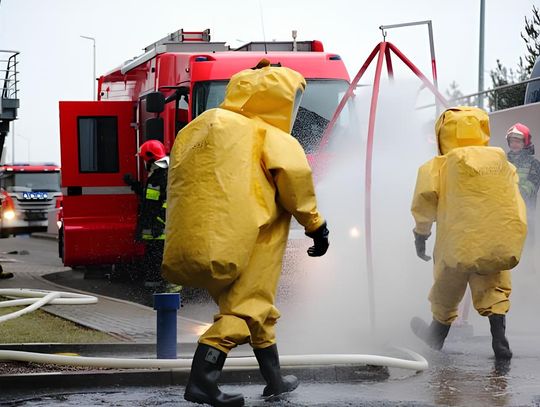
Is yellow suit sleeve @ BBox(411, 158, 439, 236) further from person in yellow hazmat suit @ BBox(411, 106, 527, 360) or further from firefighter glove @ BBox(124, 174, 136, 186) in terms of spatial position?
firefighter glove @ BBox(124, 174, 136, 186)

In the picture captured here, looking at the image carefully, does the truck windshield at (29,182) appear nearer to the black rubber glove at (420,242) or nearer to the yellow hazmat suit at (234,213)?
the black rubber glove at (420,242)

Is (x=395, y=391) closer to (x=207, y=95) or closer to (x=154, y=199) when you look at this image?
(x=154, y=199)

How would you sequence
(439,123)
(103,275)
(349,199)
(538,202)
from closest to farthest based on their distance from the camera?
(439,123) → (349,199) → (538,202) → (103,275)

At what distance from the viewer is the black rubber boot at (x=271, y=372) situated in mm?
6664

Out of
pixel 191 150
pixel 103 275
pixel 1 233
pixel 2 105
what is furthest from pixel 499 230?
pixel 1 233

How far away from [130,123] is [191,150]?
29.1 ft

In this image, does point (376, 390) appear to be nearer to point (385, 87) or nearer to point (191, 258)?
point (191, 258)

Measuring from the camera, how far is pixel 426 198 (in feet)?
28.8

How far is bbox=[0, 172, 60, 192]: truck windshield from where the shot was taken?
111 feet

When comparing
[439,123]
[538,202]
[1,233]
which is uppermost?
[439,123]

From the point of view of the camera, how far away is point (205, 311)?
12219mm

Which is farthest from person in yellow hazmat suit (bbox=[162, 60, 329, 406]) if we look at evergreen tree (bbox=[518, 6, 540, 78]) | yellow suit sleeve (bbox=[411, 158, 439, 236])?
evergreen tree (bbox=[518, 6, 540, 78])

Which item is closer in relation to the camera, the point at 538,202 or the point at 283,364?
the point at 283,364

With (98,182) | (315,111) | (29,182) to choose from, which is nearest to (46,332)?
(315,111)
